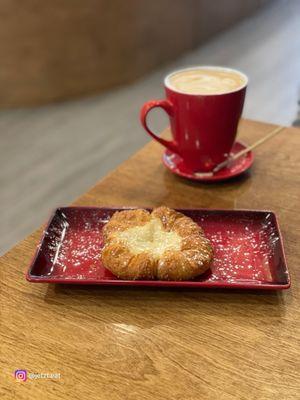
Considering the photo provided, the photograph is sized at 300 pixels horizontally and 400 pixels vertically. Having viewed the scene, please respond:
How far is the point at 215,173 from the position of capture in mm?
760

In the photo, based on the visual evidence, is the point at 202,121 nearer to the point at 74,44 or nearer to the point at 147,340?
the point at 147,340

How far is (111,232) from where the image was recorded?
566mm

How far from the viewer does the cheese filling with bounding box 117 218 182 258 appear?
0.53 m

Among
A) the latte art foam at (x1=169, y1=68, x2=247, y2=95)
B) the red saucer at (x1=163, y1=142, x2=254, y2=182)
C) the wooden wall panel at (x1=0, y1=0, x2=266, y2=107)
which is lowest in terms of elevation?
the wooden wall panel at (x1=0, y1=0, x2=266, y2=107)

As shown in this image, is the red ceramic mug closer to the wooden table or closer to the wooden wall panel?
the wooden table

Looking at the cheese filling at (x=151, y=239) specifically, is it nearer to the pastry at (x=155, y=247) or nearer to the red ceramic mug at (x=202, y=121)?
the pastry at (x=155, y=247)

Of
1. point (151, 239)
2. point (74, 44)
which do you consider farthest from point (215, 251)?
point (74, 44)

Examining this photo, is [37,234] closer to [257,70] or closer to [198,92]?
[198,92]

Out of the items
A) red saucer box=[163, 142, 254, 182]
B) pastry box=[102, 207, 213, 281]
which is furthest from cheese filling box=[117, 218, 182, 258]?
red saucer box=[163, 142, 254, 182]

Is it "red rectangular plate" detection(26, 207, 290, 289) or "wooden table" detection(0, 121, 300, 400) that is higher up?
"red rectangular plate" detection(26, 207, 290, 289)

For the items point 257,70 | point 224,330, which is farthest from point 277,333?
point 257,70

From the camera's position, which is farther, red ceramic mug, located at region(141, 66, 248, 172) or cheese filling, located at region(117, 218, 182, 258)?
red ceramic mug, located at region(141, 66, 248, 172)

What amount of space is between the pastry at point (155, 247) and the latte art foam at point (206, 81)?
0.85ft

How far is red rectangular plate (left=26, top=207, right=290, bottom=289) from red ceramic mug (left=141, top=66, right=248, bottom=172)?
0.15 m
